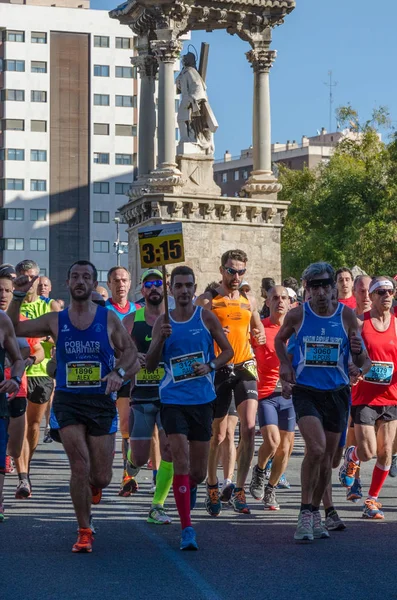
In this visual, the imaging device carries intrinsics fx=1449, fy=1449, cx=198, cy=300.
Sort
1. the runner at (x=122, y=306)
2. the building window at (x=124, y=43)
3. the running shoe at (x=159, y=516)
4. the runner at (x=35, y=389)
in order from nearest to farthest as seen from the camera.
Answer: the running shoe at (x=159, y=516) < the runner at (x=35, y=389) < the runner at (x=122, y=306) < the building window at (x=124, y=43)

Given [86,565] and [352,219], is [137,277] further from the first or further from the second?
[86,565]

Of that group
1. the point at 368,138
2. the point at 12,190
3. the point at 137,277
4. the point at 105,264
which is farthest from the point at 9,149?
the point at 137,277

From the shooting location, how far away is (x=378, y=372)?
11.9 meters

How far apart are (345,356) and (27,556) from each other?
2.78m

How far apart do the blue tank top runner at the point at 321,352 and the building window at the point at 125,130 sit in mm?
98679

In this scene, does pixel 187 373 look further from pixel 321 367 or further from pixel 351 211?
pixel 351 211

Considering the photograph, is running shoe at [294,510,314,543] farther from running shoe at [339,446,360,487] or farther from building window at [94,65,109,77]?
building window at [94,65,109,77]

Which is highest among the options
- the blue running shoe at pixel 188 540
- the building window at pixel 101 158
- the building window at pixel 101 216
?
the building window at pixel 101 158

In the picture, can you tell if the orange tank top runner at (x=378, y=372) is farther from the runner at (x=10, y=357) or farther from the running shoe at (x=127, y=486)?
the runner at (x=10, y=357)

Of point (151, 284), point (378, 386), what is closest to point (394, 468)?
point (378, 386)

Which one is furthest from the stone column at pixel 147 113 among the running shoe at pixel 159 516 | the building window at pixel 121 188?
the building window at pixel 121 188

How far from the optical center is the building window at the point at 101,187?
107 m

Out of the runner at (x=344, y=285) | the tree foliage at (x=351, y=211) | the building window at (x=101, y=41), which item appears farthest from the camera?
the building window at (x=101, y=41)

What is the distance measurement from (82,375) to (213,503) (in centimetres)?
240
